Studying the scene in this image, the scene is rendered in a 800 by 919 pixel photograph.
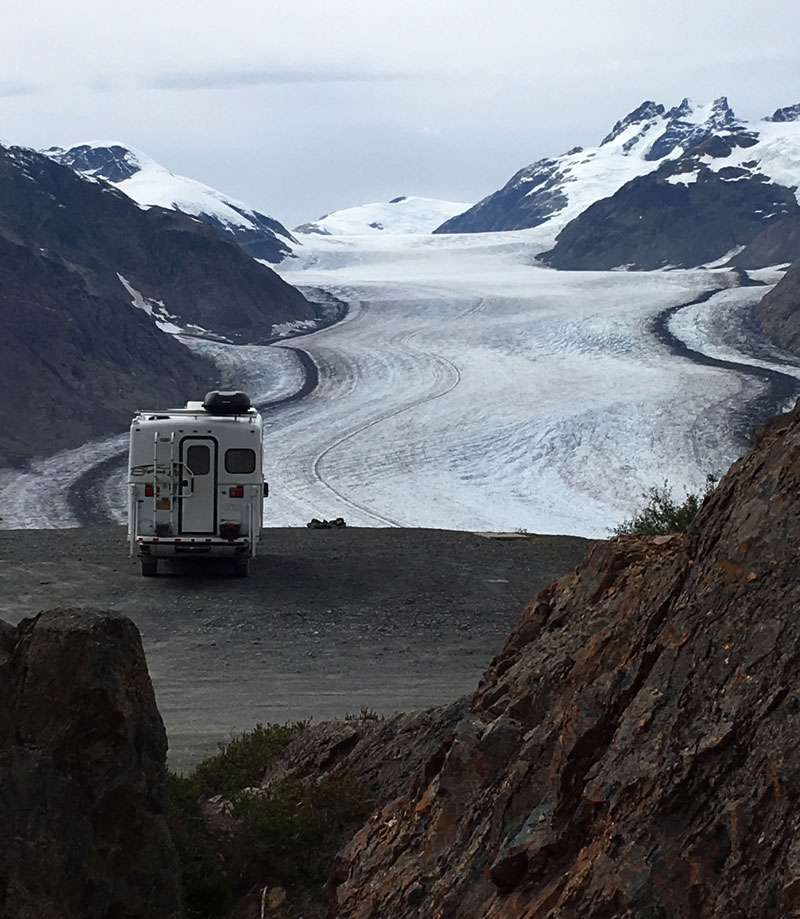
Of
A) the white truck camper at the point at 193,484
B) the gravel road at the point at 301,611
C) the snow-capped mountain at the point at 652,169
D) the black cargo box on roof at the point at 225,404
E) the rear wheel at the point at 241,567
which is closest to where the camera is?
the gravel road at the point at 301,611

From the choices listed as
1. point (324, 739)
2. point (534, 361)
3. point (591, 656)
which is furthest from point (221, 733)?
point (534, 361)

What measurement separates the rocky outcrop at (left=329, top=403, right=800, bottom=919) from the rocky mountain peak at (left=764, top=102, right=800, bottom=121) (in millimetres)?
166268

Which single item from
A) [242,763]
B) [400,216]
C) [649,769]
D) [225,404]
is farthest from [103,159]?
[649,769]

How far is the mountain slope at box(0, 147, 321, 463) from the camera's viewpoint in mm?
39062

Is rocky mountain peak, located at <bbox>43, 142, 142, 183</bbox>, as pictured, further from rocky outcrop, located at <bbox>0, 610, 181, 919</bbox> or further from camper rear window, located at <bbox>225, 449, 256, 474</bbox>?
rocky outcrop, located at <bbox>0, 610, 181, 919</bbox>

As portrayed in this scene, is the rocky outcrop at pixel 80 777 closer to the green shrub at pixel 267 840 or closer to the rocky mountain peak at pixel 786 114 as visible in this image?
the green shrub at pixel 267 840

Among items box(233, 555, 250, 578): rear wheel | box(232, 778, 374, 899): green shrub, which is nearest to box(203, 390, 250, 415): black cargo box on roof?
box(233, 555, 250, 578): rear wheel

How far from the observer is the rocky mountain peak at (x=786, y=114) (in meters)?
158

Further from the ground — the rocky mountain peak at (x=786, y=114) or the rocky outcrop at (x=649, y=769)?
the rocky mountain peak at (x=786, y=114)

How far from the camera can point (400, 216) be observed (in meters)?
165

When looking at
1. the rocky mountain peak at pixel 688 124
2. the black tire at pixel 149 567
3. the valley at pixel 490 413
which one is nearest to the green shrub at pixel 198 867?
the black tire at pixel 149 567

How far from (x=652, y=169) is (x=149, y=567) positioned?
359 feet

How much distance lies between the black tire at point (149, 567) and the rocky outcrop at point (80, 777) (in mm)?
9535

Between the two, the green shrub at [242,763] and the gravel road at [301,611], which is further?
the gravel road at [301,611]
